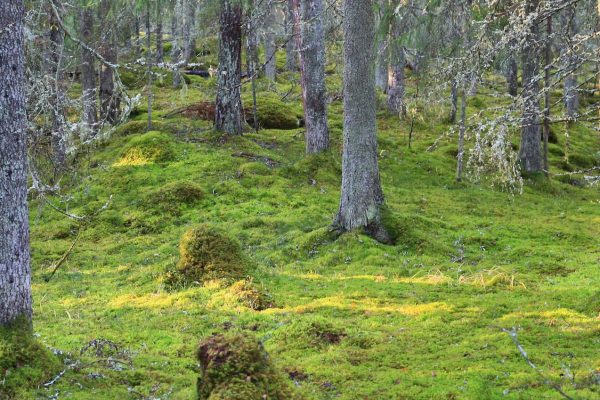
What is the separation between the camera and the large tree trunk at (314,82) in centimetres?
1670

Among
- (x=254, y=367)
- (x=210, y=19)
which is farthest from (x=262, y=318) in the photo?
(x=210, y=19)

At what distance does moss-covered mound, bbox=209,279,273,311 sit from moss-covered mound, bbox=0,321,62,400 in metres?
3.15

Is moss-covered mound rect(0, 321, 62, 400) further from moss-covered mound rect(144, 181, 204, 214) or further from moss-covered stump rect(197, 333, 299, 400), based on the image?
moss-covered mound rect(144, 181, 204, 214)

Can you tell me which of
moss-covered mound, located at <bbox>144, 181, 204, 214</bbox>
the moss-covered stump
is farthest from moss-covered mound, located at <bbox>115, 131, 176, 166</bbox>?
the moss-covered stump

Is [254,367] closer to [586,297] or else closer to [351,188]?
[586,297]

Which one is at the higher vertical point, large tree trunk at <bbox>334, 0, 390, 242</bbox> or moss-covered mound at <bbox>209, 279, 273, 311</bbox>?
large tree trunk at <bbox>334, 0, 390, 242</bbox>

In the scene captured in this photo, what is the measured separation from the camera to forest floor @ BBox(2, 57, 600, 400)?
6145mm

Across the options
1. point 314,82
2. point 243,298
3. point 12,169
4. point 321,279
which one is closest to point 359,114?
point 321,279

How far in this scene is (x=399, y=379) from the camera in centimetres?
600

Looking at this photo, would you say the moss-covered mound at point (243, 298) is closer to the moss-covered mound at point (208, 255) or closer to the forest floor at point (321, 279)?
the forest floor at point (321, 279)

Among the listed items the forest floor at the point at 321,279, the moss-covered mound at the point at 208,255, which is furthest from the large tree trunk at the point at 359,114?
the moss-covered mound at the point at 208,255

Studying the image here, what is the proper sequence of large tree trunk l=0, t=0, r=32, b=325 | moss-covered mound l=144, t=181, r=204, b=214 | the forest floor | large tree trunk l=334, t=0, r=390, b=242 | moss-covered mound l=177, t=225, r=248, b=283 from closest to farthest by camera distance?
large tree trunk l=0, t=0, r=32, b=325
the forest floor
moss-covered mound l=177, t=225, r=248, b=283
large tree trunk l=334, t=0, r=390, b=242
moss-covered mound l=144, t=181, r=204, b=214

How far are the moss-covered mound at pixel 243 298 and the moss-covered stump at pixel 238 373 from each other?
390 centimetres

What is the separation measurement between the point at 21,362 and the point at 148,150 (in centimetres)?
1284
